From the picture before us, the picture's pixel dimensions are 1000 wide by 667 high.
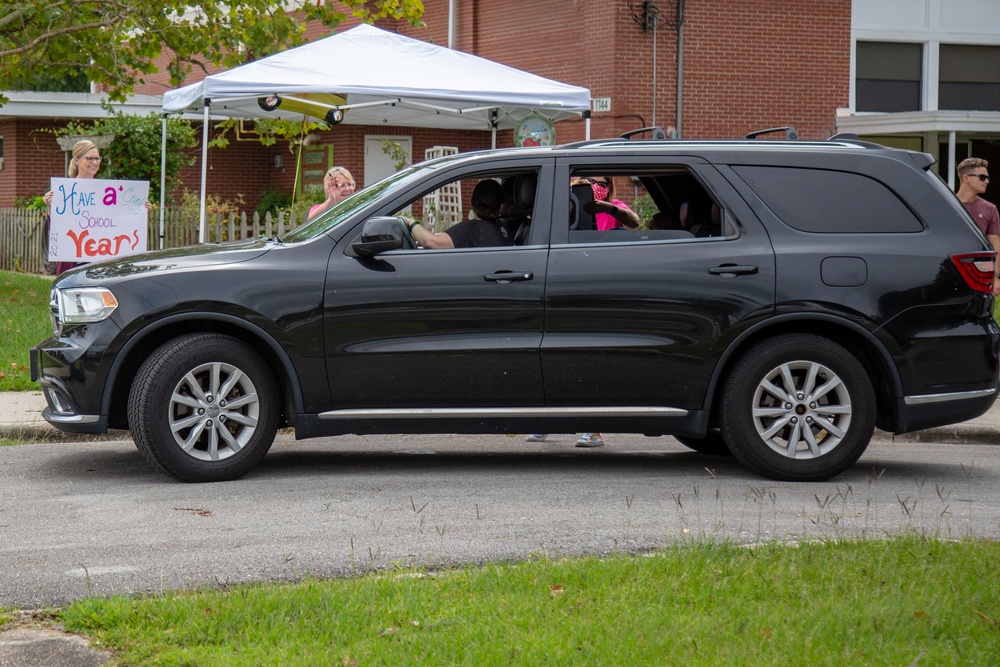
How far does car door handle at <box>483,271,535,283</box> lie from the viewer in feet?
22.8

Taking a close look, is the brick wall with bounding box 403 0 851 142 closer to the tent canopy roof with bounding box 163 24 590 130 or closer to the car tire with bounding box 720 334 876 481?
the tent canopy roof with bounding box 163 24 590 130

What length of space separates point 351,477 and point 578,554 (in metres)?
2.26

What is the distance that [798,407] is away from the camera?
7082 millimetres

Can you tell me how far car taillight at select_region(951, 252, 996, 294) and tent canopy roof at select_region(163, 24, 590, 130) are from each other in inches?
289

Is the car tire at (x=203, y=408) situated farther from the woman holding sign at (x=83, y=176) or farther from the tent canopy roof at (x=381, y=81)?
the tent canopy roof at (x=381, y=81)

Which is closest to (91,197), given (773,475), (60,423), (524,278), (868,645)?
(60,423)

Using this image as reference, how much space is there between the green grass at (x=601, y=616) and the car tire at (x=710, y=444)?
3119 mm

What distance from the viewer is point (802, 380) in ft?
23.4

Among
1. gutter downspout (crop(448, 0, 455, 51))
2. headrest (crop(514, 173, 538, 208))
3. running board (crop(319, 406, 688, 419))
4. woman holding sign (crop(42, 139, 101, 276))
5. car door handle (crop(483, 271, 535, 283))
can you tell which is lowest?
running board (crop(319, 406, 688, 419))

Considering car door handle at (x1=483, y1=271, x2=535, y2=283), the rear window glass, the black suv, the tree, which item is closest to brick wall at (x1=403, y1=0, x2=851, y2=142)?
the tree

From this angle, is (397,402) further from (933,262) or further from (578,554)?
(933,262)

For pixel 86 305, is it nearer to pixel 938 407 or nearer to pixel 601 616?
pixel 601 616

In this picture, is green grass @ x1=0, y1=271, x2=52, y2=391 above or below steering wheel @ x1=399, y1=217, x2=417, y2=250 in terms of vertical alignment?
below

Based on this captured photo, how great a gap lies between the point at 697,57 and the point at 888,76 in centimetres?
458
